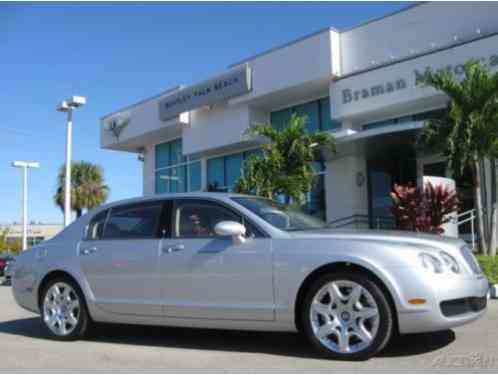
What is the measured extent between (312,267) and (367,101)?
1268 centimetres

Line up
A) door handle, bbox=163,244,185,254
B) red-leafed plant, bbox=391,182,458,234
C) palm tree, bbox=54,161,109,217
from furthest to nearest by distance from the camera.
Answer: palm tree, bbox=54,161,109,217 < red-leafed plant, bbox=391,182,458,234 < door handle, bbox=163,244,185,254

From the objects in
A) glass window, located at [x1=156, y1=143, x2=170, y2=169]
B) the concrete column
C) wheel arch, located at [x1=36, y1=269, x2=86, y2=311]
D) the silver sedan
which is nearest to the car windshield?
the silver sedan

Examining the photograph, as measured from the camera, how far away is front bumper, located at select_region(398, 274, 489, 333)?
463cm

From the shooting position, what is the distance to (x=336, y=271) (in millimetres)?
4965

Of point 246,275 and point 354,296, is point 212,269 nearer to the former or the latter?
point 246,275

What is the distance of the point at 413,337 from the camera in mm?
5660

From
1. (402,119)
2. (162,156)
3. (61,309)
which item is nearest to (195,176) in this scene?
(162,156)

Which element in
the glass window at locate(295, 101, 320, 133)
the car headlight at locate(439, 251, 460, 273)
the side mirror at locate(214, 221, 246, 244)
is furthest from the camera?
the glass window at locate(295, 101, 320, 133)

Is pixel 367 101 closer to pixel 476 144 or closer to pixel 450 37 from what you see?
Answer: pixel 450 37

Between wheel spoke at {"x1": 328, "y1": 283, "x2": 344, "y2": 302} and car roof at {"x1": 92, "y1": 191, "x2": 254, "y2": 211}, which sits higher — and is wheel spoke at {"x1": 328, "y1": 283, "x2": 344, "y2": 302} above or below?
below

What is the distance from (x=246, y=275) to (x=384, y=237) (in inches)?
49.9

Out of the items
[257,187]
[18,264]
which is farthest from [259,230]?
[257,187]

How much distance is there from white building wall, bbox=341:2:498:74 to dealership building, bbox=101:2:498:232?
3 centimetres

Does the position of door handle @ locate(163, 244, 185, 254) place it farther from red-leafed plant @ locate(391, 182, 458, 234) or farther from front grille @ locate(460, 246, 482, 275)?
red-leafed plant @ locate(391, 182, 458, 234)
